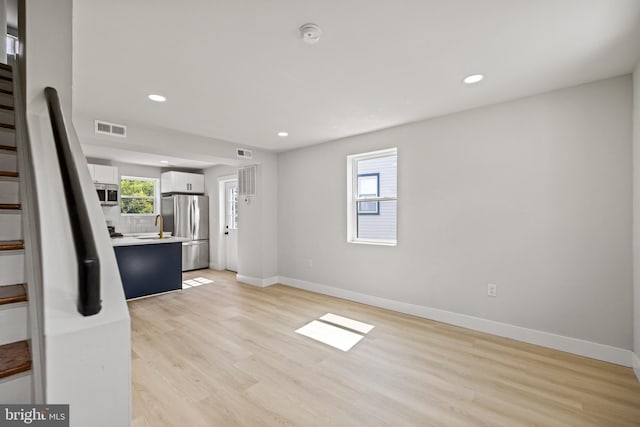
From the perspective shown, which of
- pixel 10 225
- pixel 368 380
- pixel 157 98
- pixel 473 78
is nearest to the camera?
pixel 10 225

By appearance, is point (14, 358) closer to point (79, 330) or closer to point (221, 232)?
point (79, 330)

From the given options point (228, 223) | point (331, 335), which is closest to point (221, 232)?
point (228, 223)

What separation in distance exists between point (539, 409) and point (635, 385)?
0.93m

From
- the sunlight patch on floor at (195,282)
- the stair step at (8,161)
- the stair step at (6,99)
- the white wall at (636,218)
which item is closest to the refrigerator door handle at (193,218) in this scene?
the sunlight patch on floor at (195,282)

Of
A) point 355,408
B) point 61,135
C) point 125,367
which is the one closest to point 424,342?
point 355,408

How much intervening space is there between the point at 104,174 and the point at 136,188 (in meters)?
0.95

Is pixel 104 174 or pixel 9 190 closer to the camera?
pixel 9 190

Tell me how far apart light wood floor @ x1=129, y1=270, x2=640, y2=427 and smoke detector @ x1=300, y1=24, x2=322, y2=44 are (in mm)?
2452

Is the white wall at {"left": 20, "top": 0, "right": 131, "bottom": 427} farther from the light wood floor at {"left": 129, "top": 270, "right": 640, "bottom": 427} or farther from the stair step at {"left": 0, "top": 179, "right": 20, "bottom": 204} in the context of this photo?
the light wood floor at {"left": 129, "top": 270, "right": 640, "bottom": 427}

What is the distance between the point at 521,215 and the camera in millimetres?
2984

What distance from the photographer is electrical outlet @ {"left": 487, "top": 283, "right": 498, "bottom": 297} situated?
10.3 feet

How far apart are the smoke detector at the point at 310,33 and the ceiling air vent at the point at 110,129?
9.25ft

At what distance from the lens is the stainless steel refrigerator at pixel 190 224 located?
6.77 m

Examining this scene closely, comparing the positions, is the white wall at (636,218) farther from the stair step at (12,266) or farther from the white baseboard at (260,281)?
the white baseboard at (260,281)
